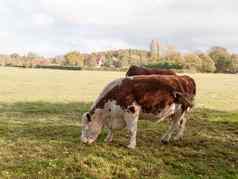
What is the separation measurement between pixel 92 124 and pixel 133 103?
51.1 inches

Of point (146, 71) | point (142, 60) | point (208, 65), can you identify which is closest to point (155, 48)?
point (142, 60)

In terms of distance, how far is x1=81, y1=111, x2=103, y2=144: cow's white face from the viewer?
818cm

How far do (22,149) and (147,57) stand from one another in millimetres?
118655

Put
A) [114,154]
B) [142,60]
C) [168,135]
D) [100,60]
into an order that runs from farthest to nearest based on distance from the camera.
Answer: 1. [100,60]
2. [142,60]
3. [168,135]
4. [114,154]

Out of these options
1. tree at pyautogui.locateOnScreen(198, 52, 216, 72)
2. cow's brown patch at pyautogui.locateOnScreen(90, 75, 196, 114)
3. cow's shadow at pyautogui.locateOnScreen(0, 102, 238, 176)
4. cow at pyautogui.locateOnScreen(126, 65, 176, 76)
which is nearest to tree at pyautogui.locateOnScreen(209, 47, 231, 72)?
tree at pyautogui.locateOnScreen(198, 52, 216, 72)

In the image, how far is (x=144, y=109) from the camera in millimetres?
7953

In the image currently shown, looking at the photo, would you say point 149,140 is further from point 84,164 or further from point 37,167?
point 37,167

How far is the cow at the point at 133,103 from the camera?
7855 millimetres

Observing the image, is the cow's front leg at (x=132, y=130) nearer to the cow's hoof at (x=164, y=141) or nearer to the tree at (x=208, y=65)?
the cow's hoof at (x=164, y=141)

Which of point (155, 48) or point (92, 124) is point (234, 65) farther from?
point (92, 124)

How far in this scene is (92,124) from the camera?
8.19 meters

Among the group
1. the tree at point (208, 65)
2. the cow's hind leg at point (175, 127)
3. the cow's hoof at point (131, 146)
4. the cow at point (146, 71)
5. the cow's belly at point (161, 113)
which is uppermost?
the tree at point (208, 65)

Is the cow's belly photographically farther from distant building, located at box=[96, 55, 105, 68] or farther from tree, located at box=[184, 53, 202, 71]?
Answer: distant building, located at box=[96, 55, 105, 68]

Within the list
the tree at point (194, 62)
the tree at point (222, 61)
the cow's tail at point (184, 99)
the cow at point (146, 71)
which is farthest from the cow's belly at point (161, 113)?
the tree at point (222, 61)
